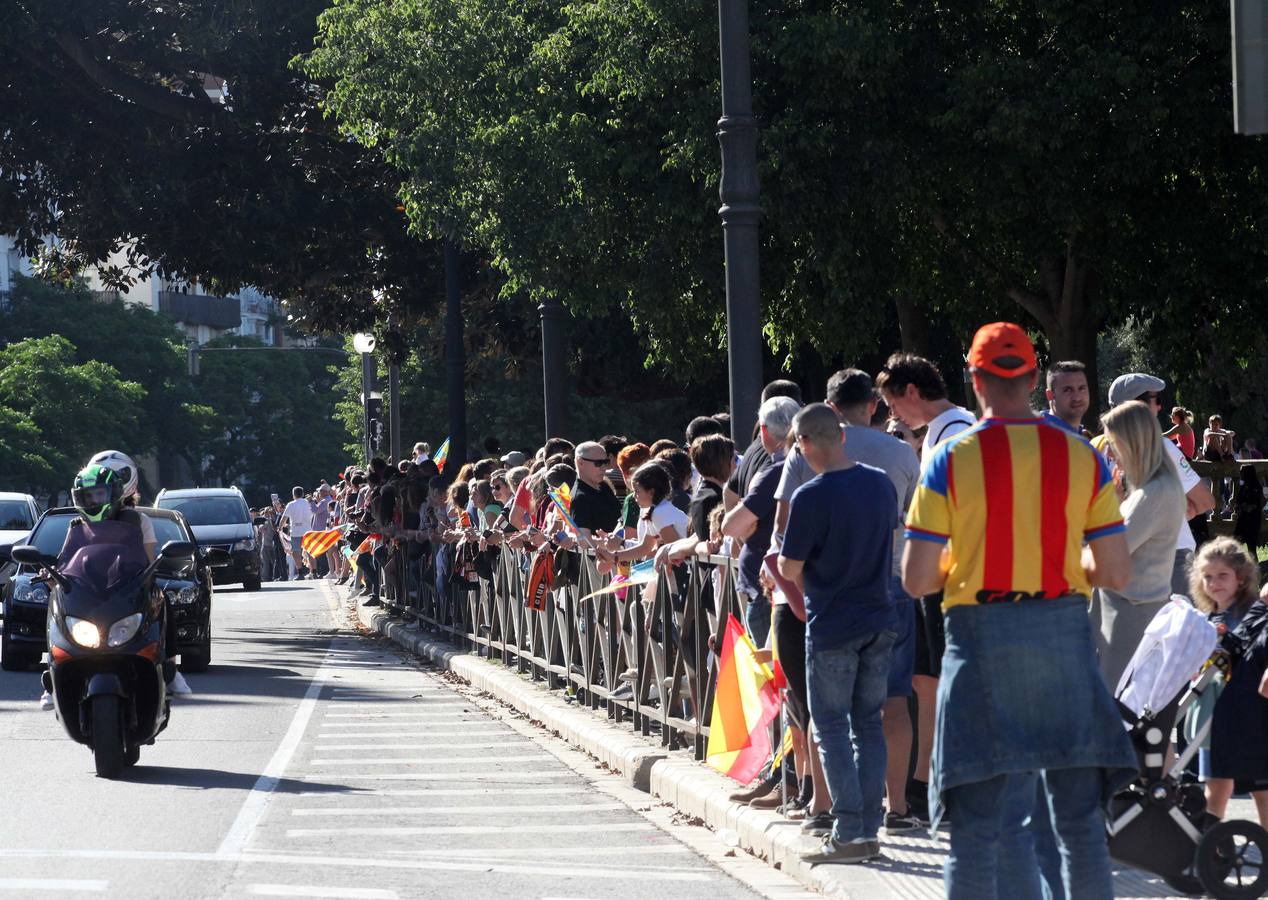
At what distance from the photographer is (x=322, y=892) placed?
25.0ft

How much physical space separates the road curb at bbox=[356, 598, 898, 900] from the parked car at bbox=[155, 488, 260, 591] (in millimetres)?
17905

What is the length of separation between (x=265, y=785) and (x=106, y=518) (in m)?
1.88

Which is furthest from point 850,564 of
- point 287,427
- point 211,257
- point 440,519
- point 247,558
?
point 287,427

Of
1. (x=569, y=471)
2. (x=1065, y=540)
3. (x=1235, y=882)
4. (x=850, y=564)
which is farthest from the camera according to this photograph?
(x=569, y=471)

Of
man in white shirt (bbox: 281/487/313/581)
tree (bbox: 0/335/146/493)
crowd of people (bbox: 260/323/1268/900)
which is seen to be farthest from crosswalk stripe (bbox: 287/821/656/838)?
tree (bbox: 0/335/146/493)

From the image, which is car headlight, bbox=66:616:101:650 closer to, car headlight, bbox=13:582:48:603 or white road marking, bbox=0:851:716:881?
white road marking, bbox=0:851:716:881

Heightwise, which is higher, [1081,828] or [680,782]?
[1081,828]

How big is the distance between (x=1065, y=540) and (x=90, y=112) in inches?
913

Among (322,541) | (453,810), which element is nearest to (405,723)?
(453,810)

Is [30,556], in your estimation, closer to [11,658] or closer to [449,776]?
[449,776]

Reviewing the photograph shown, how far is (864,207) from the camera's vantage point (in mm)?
19750

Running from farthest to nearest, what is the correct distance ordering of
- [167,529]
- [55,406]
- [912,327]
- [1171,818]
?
[55,406]
[912,327]
[167,529]
[1171,818]

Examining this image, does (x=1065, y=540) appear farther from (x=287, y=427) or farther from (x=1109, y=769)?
(x=287, y=427)

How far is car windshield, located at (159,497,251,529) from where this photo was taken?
116 feet
